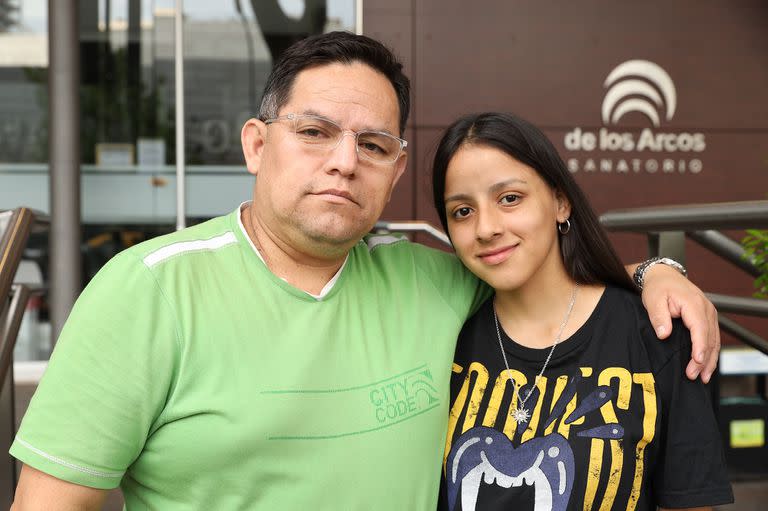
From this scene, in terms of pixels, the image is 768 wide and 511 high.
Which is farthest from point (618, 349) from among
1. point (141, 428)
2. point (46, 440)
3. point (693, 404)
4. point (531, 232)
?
point (46, 440)

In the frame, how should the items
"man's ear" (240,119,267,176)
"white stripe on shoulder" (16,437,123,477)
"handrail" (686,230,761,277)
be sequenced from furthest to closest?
1. "handrail" (686,230,761,277)
2. "man's ear" (240,119,267,176)
3. "white stripe on shoulder" (16,437,123,477)

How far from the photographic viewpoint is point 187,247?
144 cm

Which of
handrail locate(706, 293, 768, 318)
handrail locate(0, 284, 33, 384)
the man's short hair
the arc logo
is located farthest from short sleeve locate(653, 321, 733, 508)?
the arc logo

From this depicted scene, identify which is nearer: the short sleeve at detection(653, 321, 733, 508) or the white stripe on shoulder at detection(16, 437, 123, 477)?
the white stripe on shoulder at detection(16, 437, 123, 477)

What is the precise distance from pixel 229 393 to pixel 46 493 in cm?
33

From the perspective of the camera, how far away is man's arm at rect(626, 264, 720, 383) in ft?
4.66

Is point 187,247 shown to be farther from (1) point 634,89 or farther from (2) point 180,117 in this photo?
(1) point 634,89

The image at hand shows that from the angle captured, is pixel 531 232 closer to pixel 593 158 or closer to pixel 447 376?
pixel 447 376

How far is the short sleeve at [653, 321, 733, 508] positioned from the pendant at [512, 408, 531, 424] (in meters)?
0.26

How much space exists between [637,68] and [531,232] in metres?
4.86

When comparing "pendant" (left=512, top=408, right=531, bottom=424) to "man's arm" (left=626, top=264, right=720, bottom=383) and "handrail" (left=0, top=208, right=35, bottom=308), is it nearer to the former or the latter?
"man's arm" (left=626, top=264, right=720, bottom=383)

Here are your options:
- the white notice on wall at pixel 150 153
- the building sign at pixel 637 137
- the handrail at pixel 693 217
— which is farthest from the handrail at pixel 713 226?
the white notice on wall at pixel 150 153

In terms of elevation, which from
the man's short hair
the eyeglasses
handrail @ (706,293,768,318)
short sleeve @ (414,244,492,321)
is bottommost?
handrail @ (706,293,768,318)

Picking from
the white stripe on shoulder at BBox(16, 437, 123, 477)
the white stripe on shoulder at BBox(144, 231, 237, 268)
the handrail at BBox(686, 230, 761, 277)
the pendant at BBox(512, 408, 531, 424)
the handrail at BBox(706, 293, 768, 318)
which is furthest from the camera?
the handrail at BBox(686, 230, 761, 277)
